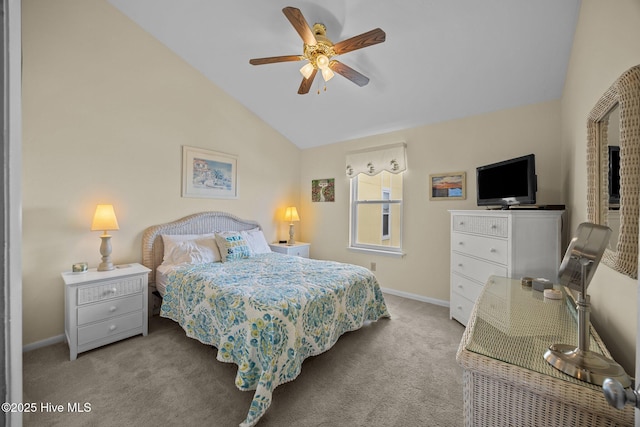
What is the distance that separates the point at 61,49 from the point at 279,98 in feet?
7.32

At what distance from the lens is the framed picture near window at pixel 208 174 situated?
339 centimetres

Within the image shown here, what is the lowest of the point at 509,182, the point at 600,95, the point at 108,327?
the point at 108,327

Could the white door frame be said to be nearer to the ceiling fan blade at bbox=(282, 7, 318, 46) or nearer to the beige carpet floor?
the beige carpet floor

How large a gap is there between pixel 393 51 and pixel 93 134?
3.16 meters

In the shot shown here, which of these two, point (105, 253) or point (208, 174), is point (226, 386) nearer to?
point (105, 253)

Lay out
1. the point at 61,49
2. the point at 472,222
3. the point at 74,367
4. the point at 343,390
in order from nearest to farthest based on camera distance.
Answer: the point at 343,390 → the point at 74,367 → the point at 61,49 → the point at 472,222

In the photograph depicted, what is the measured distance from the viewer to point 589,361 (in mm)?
832

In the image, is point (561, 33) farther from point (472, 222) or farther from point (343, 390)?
point (343, 390)

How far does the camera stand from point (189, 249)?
3.01 meters

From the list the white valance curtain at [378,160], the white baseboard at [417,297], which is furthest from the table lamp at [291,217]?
the white baseboard at [417,297]

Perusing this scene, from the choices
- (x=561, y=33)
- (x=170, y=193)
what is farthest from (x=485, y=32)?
(x=170, y=193)

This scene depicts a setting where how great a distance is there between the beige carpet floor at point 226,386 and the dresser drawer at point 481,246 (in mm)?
867

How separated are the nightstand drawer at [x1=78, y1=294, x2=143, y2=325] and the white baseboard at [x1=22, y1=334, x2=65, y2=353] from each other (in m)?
0.57

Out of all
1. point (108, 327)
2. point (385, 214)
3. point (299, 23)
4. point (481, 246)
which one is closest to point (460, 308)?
point (481, 246)
